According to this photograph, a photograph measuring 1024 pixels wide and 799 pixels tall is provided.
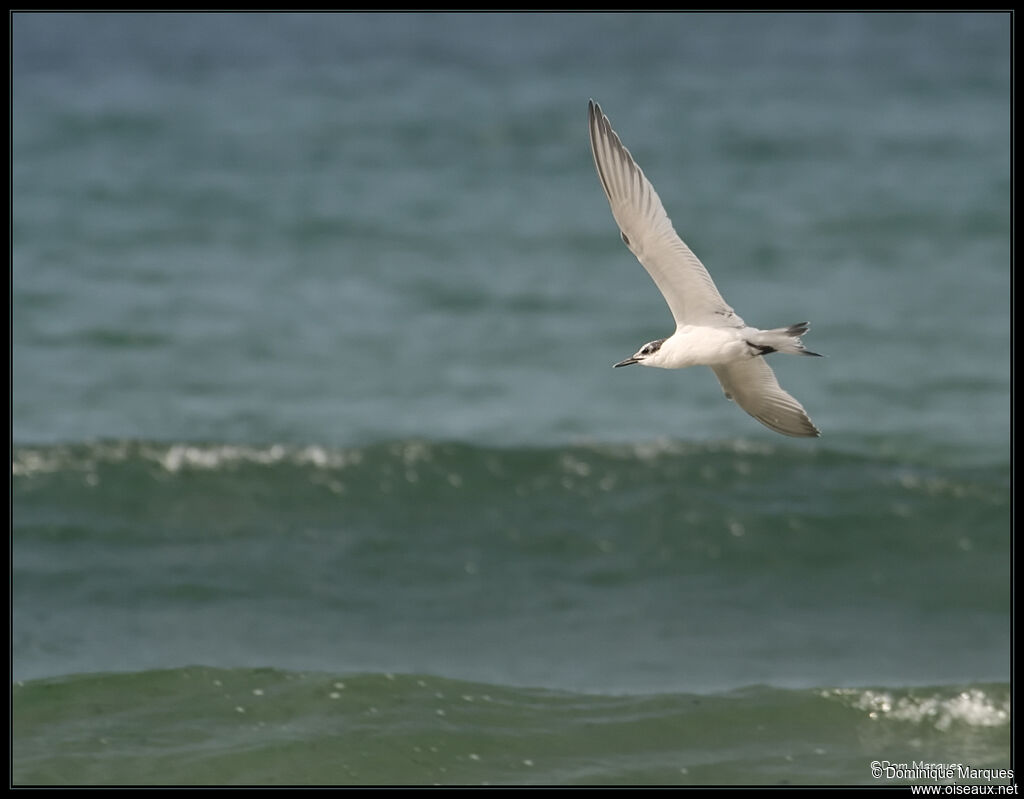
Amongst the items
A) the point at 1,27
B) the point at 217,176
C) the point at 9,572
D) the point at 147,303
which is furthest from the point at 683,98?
the point at 9,572

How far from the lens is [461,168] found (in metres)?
17.7

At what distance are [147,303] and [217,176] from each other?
310cm

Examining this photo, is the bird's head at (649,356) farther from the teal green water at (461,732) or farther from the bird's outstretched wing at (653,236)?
the teal green water at (461,732)

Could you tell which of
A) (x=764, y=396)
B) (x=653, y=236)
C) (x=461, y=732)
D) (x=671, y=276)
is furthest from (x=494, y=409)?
(x=653, y=236)

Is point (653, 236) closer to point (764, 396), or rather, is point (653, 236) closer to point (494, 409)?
point (764, 396)

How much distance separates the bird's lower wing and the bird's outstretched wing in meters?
0.57

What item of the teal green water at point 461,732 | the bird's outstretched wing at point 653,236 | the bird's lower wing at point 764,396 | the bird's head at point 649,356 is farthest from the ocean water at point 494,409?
the bird's outstretched wing at point 653,236

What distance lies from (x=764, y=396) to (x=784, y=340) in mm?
1112

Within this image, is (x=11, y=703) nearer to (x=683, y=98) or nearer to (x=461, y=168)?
(x=461, y=168)

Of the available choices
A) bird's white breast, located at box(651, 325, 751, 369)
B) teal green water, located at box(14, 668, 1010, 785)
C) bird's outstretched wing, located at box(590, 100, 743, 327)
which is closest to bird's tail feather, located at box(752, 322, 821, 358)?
bird's white breast, located at box(651, 325, 751, 369)

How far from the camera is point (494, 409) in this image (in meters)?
12.9

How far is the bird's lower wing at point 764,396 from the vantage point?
6.98m

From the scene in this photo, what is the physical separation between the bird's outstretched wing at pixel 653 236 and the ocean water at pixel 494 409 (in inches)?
105

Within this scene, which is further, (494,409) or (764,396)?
(494,409)
